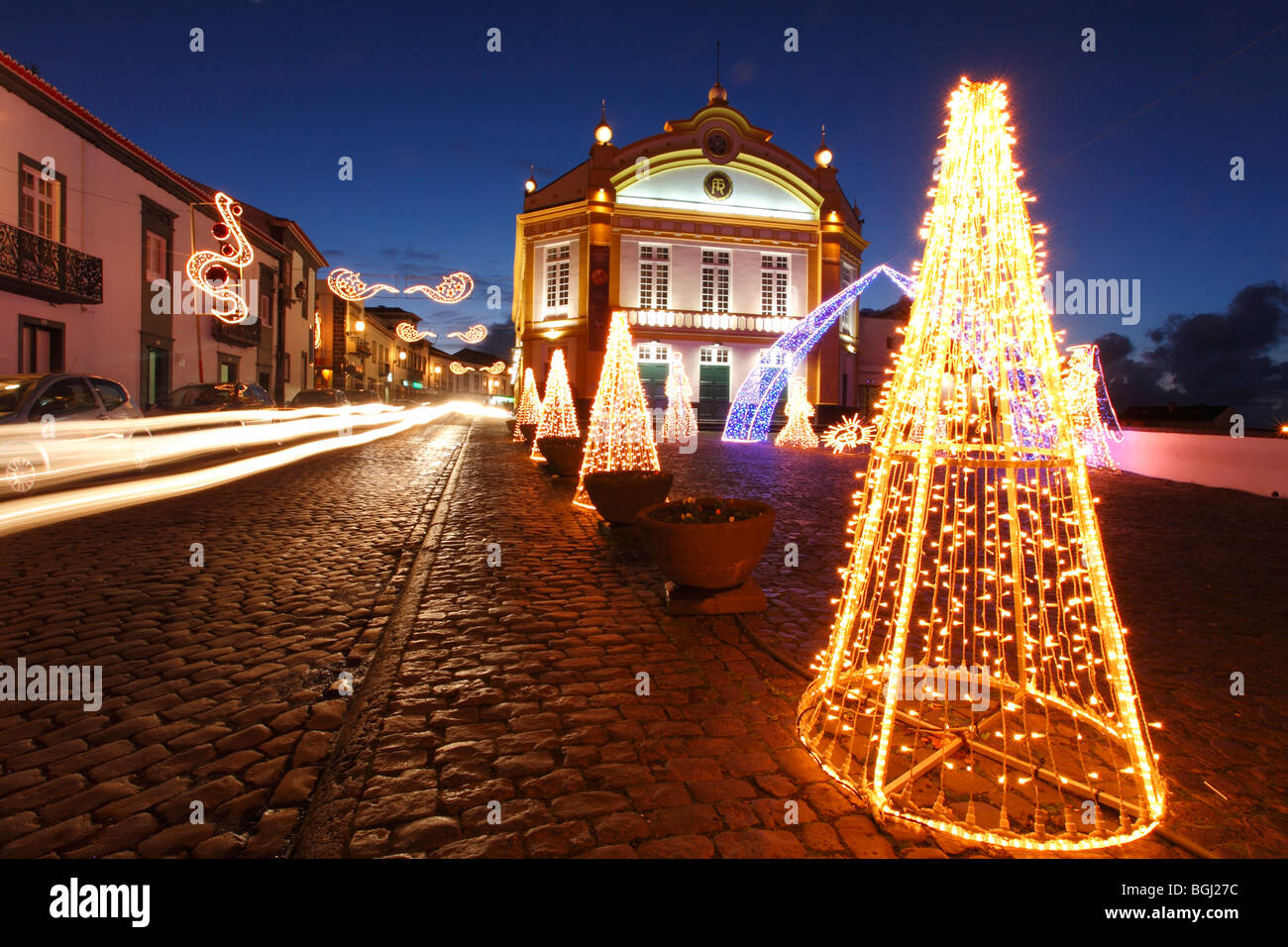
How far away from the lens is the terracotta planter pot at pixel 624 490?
8.12 metres

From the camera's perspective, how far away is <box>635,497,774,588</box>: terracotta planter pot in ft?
17.2

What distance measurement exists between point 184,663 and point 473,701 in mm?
1958

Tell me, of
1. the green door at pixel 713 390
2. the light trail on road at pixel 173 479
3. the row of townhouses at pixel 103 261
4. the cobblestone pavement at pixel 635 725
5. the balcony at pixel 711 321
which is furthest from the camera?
the green door at pixel 713 390

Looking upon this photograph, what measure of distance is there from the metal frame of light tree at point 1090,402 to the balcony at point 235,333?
27.8 metres

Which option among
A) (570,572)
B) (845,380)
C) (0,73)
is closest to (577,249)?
(845,380)

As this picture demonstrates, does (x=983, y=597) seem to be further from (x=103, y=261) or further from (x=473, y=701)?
(x=103, y=261)

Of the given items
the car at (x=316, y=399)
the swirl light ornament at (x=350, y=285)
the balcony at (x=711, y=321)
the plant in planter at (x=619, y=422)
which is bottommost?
the plant in planter at (x=619, y=422)

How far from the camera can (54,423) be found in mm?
9867

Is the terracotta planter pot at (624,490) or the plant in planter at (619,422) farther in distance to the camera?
the plant in planter at (619,422)

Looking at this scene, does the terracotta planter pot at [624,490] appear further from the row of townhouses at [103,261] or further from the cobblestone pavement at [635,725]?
the row of townhouses at [103,261]

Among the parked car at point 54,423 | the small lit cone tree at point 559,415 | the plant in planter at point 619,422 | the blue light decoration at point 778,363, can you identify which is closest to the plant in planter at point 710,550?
the plant in planter at point 619,422

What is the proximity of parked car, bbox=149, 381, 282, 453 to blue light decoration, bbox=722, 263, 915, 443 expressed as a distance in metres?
15.8

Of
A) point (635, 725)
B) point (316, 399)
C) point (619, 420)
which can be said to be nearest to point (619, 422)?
point (619, 420)

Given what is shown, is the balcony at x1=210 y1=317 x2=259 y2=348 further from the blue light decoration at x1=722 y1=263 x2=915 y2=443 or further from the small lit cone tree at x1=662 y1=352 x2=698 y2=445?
the blue light decoration at x1=722 y1=263 x2=915 y2=443
